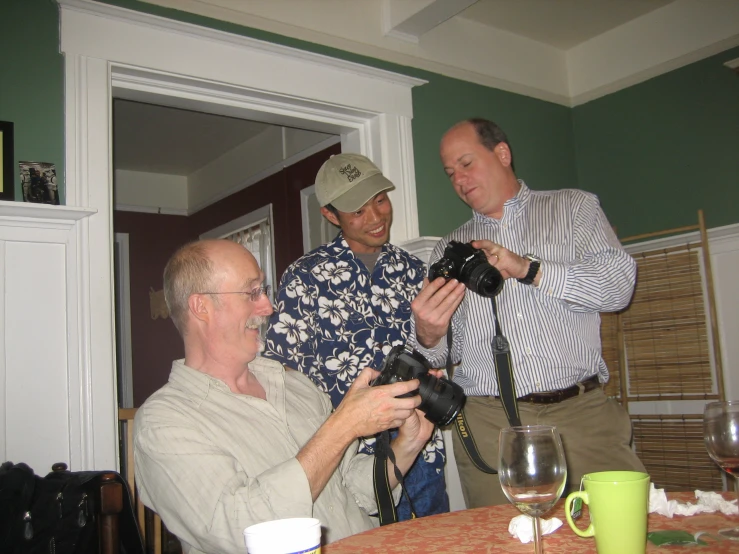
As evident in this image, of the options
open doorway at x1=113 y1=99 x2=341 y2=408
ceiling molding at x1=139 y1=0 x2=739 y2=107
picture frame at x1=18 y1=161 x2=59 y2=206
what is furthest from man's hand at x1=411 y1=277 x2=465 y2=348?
open doorway at x1=113 y1=99 x2=341 y2=408

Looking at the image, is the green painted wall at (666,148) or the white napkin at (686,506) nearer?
the white napkin at (686,506)

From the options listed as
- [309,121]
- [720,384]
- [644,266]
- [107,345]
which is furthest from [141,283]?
[720,384]

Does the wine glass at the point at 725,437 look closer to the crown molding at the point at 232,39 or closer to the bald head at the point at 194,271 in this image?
the bald head at the point at 194,271

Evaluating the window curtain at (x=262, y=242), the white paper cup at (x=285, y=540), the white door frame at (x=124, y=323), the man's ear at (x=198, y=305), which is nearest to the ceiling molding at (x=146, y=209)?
the white door frame at (x=124, y=323)

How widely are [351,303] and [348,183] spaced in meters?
0.39

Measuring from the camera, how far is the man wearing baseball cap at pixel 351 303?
1976 millimetres

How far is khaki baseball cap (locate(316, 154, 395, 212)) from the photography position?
2104 millimetres

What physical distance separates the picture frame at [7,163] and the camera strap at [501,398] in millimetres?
1465

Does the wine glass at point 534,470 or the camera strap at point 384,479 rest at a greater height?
the wine glass at point 534,470

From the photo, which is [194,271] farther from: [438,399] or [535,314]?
[535,314]

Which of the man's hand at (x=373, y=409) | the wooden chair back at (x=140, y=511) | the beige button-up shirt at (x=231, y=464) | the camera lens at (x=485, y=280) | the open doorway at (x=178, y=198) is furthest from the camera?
the open doorway at (x=178, y=198)

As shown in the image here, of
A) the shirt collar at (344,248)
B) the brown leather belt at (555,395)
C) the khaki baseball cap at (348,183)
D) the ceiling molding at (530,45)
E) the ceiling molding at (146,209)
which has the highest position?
the ceiling molding at (530,45)

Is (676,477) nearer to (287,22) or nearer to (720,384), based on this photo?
(720,384)

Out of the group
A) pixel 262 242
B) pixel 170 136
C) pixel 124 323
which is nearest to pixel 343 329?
pixel 262 242
